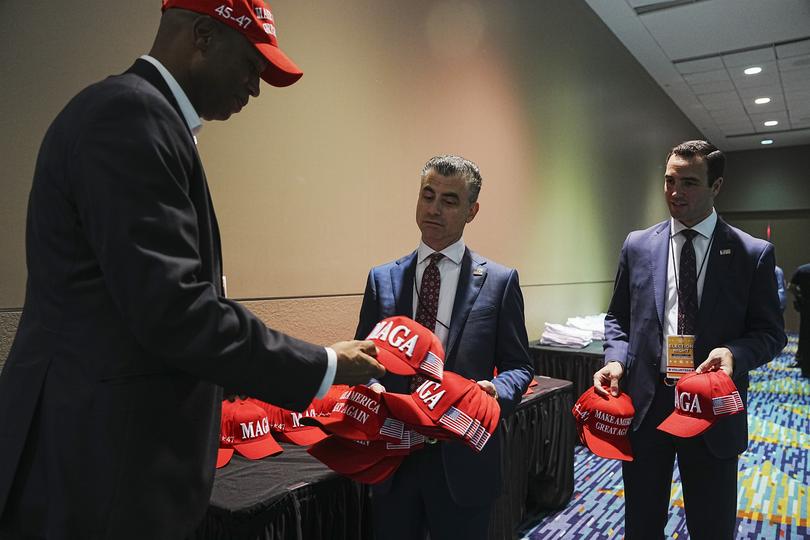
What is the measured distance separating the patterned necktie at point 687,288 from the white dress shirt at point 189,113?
1.31 m

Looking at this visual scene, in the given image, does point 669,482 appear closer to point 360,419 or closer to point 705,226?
point 705,226

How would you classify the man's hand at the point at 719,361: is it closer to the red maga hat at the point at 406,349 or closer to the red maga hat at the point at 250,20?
the red maga hat at the point at 406,349

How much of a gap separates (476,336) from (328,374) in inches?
28.5

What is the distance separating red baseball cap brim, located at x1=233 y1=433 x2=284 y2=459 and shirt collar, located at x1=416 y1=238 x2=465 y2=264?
748 mm

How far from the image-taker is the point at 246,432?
1.79m

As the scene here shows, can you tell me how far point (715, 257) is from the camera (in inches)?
69.5

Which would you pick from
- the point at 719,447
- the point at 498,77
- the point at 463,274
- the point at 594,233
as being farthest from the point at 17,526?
the point at 594,233

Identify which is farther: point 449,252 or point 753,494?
point 753,494

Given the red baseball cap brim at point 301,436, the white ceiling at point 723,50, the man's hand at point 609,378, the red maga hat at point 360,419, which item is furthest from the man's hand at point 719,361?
the white ceiling at point 723,50

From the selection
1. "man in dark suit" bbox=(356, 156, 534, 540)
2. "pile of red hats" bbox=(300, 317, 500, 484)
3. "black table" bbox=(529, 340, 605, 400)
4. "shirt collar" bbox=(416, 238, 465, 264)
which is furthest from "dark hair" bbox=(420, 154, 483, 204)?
"black table" bbox=(529, 340, 605, 400)

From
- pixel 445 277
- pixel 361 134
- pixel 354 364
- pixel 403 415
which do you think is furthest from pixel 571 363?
pixel 354 364

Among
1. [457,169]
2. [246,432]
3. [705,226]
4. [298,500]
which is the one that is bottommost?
[298,500]

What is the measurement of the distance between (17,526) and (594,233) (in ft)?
18.9

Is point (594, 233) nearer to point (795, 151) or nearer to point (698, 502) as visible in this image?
point (698, 502)
